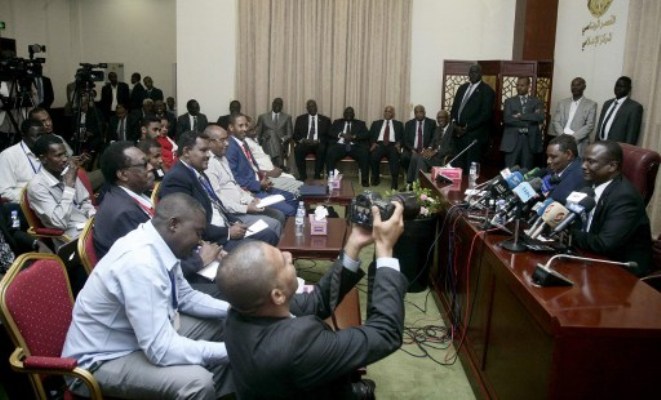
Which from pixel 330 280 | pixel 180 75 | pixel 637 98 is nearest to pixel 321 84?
pixel 180 75

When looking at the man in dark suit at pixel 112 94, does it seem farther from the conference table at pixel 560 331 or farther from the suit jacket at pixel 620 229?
the suit jacket at pixel 620 229

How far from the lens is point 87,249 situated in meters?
2.29

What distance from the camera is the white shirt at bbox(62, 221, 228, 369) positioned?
5.66 ft

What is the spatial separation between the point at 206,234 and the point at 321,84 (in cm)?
545

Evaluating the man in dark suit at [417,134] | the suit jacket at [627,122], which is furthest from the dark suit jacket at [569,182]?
the man in dark suit at [417,134]

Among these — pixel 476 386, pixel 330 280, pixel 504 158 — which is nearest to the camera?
pixel 330 280

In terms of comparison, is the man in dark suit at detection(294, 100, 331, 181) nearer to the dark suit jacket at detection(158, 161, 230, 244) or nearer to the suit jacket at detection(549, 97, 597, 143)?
the suit jacket at detection(549, 97, 597, 143)

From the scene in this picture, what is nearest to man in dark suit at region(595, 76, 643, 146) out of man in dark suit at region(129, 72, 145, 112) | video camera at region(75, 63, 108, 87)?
video camera at region(75, 63, 108, 87)

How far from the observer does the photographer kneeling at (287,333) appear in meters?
1.29

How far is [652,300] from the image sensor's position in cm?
183

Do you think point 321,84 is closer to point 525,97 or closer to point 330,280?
point 525,97

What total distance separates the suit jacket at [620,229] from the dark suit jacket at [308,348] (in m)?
1.44

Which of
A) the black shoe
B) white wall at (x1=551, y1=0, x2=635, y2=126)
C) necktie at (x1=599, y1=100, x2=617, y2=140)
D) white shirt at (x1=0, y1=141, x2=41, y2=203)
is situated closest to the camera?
the black shoe

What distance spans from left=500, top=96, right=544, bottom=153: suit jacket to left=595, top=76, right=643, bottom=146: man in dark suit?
91cm
